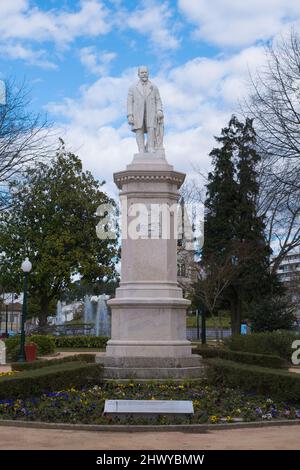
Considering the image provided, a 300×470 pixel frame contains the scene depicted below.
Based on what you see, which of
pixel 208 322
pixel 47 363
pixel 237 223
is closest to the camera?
pixel 47 363

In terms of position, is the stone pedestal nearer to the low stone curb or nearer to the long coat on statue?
the long coat on statue

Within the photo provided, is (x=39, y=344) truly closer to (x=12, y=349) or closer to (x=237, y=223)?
(x=12, y=349)

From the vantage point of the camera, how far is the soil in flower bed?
36.7ft

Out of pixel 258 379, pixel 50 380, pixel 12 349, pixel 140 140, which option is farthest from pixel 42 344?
pixel 258 379

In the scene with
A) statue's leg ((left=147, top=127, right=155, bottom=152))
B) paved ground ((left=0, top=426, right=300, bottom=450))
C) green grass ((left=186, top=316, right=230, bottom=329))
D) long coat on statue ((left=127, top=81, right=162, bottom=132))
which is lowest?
paved ground ((left=0, top=426, right=300, bottom=450))

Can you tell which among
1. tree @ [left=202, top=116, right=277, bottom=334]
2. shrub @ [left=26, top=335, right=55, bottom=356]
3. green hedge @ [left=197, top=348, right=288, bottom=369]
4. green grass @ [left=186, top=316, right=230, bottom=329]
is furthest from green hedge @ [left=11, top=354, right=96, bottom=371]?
green grass @ [left=186, top=316, right=230, bottom=329]

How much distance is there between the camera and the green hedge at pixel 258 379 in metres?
12.8

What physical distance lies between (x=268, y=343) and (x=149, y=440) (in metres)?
16.8

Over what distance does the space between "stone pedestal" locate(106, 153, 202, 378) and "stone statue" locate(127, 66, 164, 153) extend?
19.3 inches

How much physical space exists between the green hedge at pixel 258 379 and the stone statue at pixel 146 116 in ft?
19.6

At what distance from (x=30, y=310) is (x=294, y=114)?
48.5 m

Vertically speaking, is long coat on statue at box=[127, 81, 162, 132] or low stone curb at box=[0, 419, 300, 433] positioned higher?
long coat on statue at box=[127, 81, 162, 132]

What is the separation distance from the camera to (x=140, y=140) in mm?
17328

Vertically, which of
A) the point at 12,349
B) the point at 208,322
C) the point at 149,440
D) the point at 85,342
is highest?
the point at 208,322
